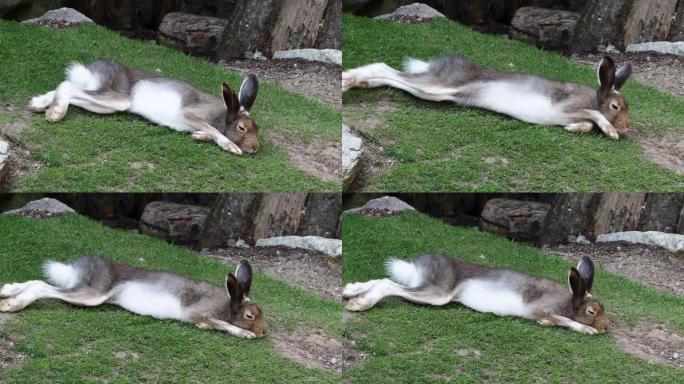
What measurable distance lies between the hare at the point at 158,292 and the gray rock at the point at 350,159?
0.53 meters

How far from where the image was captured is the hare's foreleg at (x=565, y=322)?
4410 mm

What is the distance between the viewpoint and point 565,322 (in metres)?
4.42

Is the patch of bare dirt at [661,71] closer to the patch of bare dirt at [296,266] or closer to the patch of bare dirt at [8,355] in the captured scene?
the patch of bare dirt at [296,266]

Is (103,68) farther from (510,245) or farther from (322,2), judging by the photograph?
(510,245)

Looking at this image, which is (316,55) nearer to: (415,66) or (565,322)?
(415,66)

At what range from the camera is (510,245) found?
4.47m

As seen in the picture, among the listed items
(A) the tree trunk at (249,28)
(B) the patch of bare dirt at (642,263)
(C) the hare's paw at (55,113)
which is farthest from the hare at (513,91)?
(C) the hare's paw at (55,113)

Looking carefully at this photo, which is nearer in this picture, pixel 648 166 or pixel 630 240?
pixel 648 166

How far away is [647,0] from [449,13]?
2.54ft

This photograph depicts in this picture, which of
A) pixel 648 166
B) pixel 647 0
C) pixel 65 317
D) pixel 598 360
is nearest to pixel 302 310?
pixel 65 317

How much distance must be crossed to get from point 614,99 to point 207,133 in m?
1.60

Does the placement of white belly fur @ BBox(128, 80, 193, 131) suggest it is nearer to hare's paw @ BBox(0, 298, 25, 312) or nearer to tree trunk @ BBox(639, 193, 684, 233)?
hare's paw @ BBox(0, 298, 25, 312)

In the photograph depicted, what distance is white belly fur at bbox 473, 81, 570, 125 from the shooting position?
429cm

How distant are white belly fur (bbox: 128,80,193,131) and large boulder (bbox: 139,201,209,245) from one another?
0.31 m
